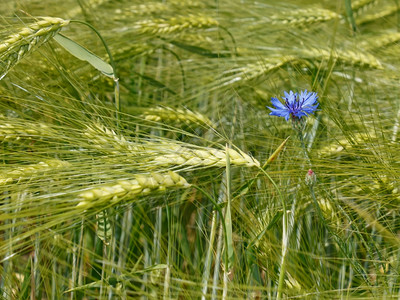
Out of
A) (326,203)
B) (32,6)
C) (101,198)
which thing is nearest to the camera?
(101,198)

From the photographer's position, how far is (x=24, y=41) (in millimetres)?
1012

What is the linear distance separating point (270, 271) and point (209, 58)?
0.84 metres

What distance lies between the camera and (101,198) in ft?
2.52

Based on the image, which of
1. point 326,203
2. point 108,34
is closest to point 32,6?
point 108,34

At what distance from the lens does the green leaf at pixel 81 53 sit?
1104 mm

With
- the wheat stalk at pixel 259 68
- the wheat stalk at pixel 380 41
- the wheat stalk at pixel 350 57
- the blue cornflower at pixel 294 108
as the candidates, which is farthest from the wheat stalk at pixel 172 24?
the blue cornflower at pixel 294 108

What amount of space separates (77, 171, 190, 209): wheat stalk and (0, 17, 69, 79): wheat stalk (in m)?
0.32

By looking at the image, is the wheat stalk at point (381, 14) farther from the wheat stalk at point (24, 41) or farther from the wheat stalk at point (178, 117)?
the wheat stalk at point (24, 41)

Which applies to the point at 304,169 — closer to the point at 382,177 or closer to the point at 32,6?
the point at 382,177

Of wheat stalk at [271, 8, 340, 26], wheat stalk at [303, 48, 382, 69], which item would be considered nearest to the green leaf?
wheat stalk at [303, 48, 382, 69]

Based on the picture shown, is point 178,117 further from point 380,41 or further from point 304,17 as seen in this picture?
point 380,41

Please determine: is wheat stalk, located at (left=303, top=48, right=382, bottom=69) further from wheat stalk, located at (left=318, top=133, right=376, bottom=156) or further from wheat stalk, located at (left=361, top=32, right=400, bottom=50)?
wheat stalk, located at (left=318, top=133, right=376, bottom=156)

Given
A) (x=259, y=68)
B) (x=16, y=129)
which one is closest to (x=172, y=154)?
(x=16, y=129)

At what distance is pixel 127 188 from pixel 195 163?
0.16 m
